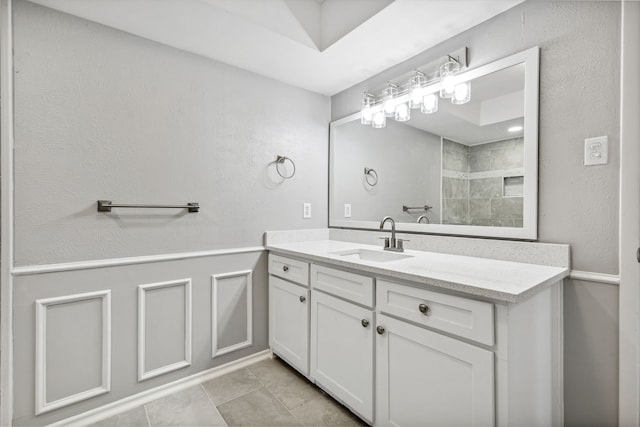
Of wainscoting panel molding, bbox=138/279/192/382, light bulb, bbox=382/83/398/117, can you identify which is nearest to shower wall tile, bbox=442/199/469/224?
light bulb, bbox=382/83/398/117

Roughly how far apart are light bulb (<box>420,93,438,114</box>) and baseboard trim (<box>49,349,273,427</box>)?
6.74 ft

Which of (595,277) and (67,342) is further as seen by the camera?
(67,342)

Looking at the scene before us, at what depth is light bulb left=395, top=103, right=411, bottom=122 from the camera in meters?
1.98

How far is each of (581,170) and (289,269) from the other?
1.62m

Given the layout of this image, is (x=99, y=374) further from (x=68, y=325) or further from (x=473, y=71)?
(x=473, y=71)

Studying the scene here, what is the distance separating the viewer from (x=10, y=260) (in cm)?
135

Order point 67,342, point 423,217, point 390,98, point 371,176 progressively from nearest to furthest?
point 67,342
point 423,217
point 390,98
point 371,176

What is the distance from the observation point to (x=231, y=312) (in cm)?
205

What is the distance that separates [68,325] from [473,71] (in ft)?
8.33

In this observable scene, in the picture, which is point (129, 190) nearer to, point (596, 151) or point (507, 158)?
point (507, 158)

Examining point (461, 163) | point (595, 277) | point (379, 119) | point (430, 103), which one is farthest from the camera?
point (379, 119)

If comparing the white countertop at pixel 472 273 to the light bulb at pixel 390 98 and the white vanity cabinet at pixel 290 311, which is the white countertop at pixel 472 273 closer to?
the white vanity cabinet at pixel 290 311

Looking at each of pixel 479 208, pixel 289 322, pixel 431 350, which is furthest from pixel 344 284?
pixel 479 208

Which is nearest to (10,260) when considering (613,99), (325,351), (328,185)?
(325,351)
